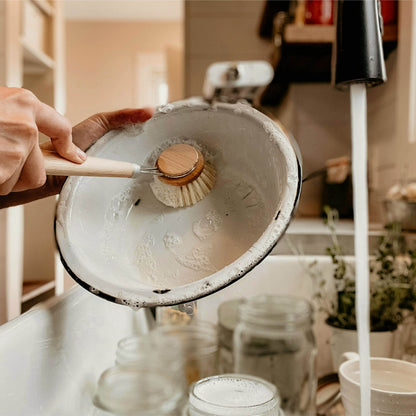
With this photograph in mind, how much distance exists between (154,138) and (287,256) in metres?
0.40

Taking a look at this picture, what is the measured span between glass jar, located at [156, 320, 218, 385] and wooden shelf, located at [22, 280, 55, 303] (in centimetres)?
17

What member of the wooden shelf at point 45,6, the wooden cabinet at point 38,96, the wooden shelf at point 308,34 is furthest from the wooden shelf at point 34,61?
the wooden shelf at point 308,34

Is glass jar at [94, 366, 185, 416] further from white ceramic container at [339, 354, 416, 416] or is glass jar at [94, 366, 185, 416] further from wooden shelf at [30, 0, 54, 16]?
wooden shelf at [30, 0, 54, 16]

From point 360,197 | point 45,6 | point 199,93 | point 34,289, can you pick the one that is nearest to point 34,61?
point 45,6

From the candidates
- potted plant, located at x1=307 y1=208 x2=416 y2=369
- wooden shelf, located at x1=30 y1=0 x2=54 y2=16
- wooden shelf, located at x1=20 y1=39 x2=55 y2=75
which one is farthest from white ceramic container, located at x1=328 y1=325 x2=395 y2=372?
wooden shelf, located at x1=30 y1=0 x2=54 y2=16

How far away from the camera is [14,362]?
Answer: 36 centimetres

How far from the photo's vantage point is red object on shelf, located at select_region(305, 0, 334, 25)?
52.9 inches

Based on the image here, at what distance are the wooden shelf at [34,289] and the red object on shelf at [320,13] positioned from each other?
3.47ft

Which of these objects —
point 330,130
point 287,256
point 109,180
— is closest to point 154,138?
point 109,180

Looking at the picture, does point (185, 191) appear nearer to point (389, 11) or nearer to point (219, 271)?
point (219, 271)

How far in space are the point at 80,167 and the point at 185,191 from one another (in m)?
0.14

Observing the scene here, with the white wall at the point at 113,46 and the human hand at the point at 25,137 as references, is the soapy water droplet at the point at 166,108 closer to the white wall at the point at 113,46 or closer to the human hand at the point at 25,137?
the human hand at the point at 25,137

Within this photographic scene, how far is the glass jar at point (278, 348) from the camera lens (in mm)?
695

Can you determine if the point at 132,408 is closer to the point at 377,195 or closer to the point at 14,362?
the point at 14,362
